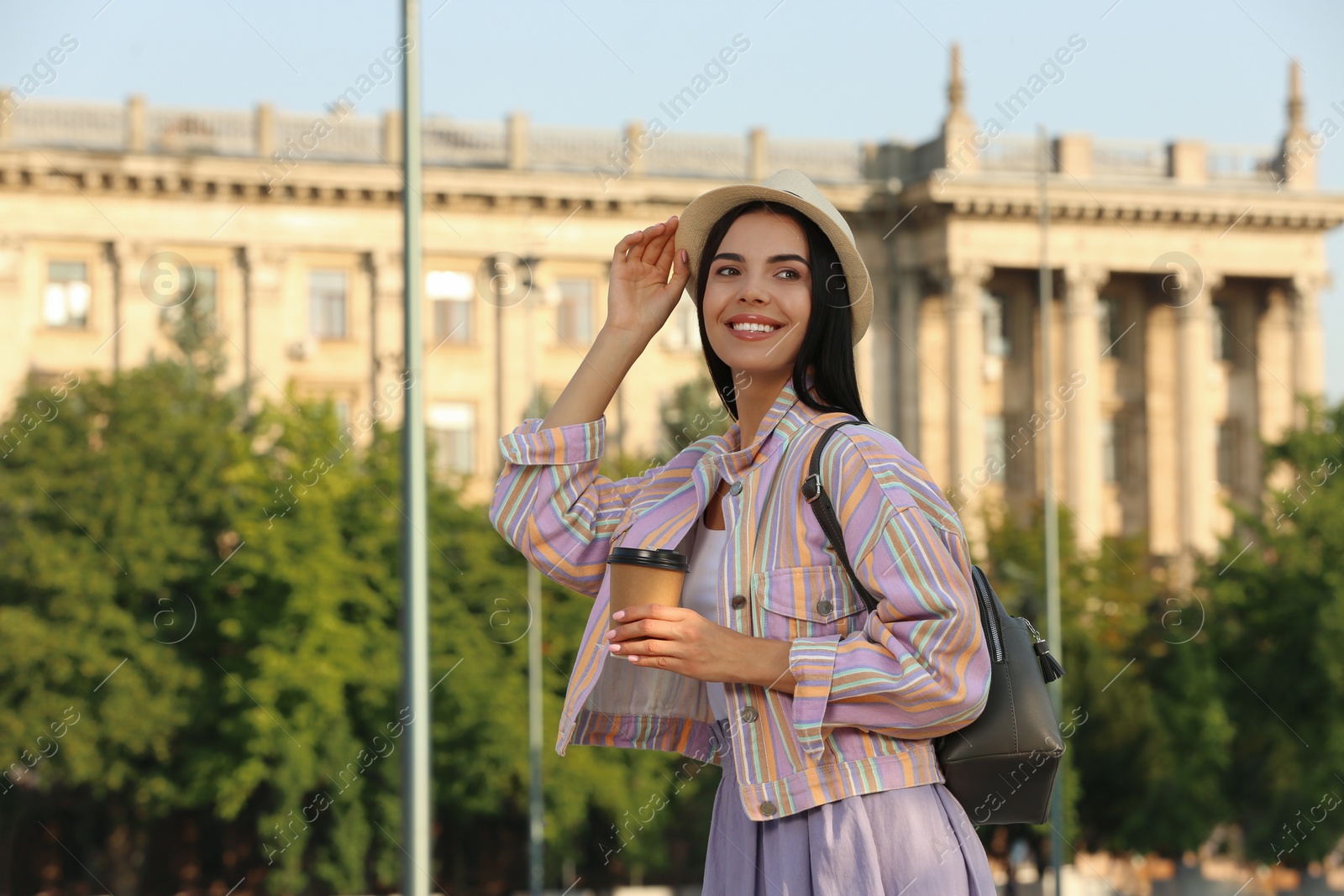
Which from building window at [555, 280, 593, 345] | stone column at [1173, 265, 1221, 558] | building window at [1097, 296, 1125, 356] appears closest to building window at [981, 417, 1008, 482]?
building window at [1097, 296, 1125, 356]

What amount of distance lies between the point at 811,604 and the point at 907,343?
182ft

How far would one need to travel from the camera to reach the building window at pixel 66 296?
5109cm

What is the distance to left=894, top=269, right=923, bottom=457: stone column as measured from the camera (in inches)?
2275

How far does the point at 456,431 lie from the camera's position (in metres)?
54.1

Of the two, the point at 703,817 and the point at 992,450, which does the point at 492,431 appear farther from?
the point at 703,817

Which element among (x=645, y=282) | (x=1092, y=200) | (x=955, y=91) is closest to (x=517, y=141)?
(x=955, y=91)

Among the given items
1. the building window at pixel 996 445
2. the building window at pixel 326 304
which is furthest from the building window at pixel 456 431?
the building window at pixel 996 445

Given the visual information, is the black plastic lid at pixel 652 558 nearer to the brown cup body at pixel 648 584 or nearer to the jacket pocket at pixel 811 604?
the brown cup body at pixel 648 584

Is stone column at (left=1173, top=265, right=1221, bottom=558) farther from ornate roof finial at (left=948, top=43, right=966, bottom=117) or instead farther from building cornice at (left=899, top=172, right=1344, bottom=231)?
ornate roof finial at (left=948, top=43, right=966, bottom=117)

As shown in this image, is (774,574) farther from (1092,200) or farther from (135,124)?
(1092,200)

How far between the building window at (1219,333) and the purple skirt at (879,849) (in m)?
59.8

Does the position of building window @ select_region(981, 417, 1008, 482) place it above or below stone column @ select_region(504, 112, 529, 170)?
below

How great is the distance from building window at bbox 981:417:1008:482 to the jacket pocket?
5469cm

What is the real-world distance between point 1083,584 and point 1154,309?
17798 mm
